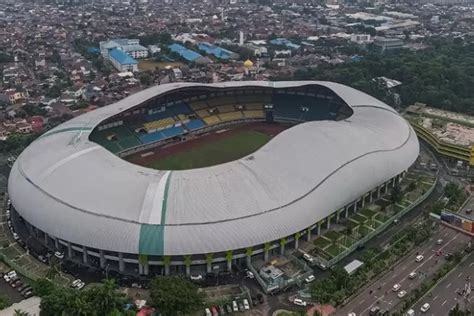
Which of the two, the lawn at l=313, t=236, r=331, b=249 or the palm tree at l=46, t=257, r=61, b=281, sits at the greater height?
the palm tree at l=46, t=257, r=61, b=281

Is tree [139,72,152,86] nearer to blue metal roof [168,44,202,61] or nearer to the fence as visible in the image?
blue metal roof [168,44,202,61]

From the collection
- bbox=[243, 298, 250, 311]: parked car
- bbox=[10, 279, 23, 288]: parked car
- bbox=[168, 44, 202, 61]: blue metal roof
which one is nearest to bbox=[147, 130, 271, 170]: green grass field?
bbox=[10, 279, 23, 288]: parked car

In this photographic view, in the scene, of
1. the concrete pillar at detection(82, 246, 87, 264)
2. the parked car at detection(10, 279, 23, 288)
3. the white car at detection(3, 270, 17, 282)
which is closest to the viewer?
the parked car at detection(10, 279, 23, 288)

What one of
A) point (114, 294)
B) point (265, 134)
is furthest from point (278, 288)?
point (265, 134)

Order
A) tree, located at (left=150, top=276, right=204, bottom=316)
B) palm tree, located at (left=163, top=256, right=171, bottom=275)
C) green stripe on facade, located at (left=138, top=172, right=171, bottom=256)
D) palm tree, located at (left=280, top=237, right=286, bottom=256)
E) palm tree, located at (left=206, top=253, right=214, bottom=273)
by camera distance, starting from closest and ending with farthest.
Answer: tree, located at (left=150, top=276, right=204, bottom=316), green stripe on facade, located at (left=138, top=172, right=171, bottom=256), palm tree, located at (left=163, top=256, right=171, bottom=275), palm tree, located at (left=206, top=253, right=214, bottom=273), palm tree, located at (left=280, top=237, right=286, bottom=256)

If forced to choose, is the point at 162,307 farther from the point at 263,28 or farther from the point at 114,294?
the point at 263,28

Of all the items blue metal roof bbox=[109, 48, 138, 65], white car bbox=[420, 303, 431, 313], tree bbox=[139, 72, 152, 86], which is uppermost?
white car bbox=[420, 303, 431, 313]
